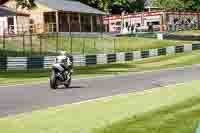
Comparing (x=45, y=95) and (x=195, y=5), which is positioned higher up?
(x=195, y=5)

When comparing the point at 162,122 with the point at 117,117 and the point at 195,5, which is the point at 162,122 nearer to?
the point at 117,117

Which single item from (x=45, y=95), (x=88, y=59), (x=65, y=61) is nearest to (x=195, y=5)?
(x=88, y=59)

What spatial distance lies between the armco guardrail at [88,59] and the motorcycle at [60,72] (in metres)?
15.9

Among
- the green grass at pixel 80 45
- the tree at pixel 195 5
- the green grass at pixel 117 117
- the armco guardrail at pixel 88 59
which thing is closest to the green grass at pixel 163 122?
the green grass at pixel 117 117

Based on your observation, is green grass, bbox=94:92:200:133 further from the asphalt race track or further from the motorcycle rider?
the motorcycle rider

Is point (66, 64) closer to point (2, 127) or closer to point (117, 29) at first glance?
point (2, 127)

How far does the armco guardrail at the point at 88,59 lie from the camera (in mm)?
39547

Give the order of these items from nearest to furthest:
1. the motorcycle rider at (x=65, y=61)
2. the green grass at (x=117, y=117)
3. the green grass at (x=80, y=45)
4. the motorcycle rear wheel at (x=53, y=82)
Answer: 1. the green grass at (x=117, y=117)
2. the motorcycle rear wheel at (x=53, y=82)
3. the motorcycle rider at (x=65, y=61)
4. the green grass at (x=80, y=45)

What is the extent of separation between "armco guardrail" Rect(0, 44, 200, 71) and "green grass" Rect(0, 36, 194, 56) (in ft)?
13.4

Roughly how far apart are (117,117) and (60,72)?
9612mm

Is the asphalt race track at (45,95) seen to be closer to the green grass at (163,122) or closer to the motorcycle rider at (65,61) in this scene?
the motorcycle rider at (65,61)

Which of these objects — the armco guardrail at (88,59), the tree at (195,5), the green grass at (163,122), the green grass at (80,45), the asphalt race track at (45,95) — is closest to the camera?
the green grass at (163,122)

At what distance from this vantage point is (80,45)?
59.2 meters

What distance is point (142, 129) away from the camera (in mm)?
12141
